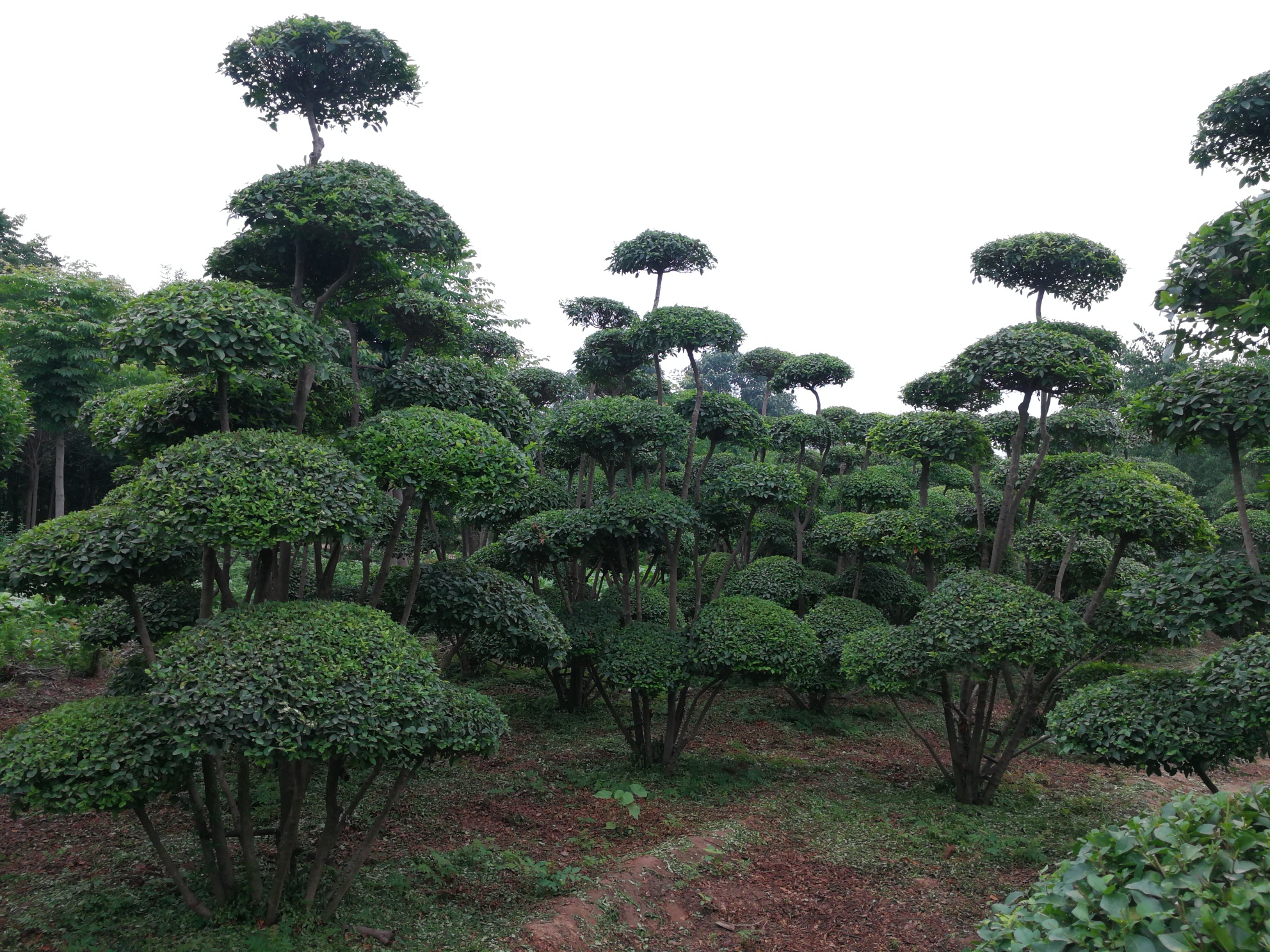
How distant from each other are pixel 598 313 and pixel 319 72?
19.5 ft

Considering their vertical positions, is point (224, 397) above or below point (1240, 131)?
below

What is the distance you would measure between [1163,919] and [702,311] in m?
6.99

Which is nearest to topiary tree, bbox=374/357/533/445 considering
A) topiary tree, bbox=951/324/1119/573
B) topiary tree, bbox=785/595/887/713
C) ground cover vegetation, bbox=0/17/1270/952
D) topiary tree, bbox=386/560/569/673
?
ground cover vegetation, bbox=0/17/1270/952

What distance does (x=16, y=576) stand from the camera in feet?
13.7

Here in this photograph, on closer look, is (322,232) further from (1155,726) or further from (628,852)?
(1155,726)

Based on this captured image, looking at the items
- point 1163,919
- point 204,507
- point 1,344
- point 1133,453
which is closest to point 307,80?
point 204,507

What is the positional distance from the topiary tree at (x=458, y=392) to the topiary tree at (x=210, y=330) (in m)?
1.46

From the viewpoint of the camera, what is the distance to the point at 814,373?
11.6m

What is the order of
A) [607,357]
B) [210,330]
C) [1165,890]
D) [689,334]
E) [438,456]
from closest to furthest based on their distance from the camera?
[1165,890] < [210,330] < [438,456] < [689,334] < [607,357]

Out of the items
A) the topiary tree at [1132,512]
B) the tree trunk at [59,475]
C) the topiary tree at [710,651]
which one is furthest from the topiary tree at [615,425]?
the tree trunk at [59,475]

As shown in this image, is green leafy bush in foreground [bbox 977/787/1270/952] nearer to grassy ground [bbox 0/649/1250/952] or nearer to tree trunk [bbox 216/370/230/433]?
grassy ground [bbox 0/649/1250/952]

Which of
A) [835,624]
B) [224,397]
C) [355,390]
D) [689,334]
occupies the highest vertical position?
[689,334]

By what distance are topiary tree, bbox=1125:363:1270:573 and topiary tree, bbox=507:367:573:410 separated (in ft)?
28.7

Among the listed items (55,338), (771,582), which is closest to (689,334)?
(771,582)
